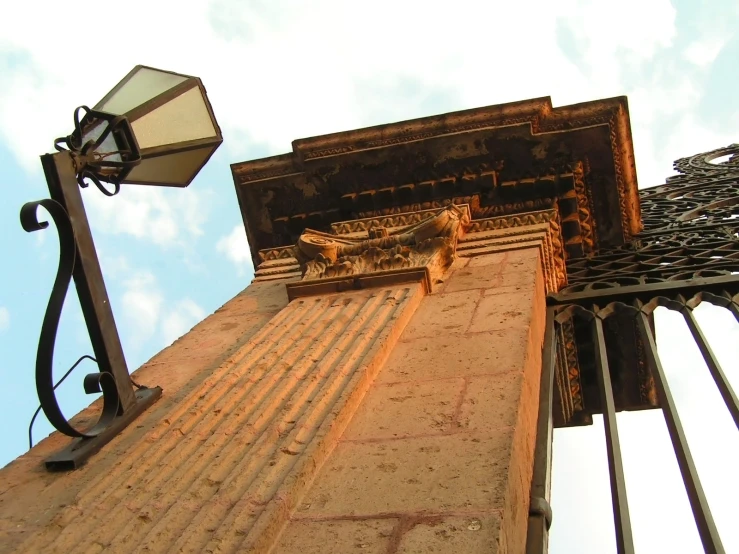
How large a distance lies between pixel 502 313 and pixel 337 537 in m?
2.26

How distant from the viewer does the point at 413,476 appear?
3.27 metres

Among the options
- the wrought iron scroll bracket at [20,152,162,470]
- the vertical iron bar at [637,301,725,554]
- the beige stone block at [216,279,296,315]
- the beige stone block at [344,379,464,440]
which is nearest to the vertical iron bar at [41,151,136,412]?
the wrought iron scroll bracket at [20,152,162,470]

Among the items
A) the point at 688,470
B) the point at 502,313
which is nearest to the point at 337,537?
the point at 688,470

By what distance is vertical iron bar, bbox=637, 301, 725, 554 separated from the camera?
3512 millimetres

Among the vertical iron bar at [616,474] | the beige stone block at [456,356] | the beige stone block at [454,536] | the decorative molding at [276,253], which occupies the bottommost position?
the vertical iron bar at [616,474]

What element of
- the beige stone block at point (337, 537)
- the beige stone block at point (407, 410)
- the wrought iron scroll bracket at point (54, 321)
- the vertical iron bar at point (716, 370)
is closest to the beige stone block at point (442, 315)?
the beige stone block at point (407, 410)

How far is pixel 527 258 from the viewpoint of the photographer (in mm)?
6172

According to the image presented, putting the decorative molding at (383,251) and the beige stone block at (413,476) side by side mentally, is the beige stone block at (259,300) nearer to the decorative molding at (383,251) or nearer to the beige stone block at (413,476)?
the decorative molding at (383,251)

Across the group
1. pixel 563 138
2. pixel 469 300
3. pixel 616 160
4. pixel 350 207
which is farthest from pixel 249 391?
pixel 616 160

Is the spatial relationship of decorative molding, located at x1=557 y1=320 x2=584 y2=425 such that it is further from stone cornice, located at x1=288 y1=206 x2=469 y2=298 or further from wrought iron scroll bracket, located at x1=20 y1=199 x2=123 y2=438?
wrought iron scroll bracket, located at x1=20 y1=199 x2=123 y2=438

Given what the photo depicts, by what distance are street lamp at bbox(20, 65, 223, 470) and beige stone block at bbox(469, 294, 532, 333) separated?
5.55 feet

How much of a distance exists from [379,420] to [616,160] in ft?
16.1

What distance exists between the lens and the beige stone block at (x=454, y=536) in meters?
2.74

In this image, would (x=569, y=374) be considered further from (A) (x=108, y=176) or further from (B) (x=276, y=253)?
(A) (x=108, y=176)
